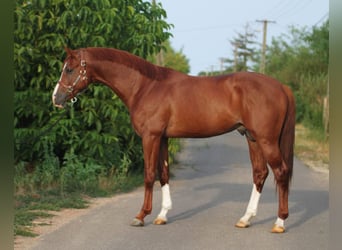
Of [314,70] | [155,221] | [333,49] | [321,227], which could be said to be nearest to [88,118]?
[155,221]

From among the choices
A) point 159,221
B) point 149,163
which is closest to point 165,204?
point 159,221

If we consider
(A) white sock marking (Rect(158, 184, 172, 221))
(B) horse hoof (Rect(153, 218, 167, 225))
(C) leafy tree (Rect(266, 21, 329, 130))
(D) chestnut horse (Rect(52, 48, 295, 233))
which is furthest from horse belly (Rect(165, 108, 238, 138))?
(C) leafy tree (Rect(266, 21, 329, 130))

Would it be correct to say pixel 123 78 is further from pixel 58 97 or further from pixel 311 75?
pixel 311 75

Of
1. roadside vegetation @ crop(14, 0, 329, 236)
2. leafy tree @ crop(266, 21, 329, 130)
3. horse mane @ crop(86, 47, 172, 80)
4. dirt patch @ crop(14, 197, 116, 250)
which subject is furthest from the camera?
leafy tree @ crop(266, 21, 329, 130)

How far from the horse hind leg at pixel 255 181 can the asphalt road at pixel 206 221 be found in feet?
0.43

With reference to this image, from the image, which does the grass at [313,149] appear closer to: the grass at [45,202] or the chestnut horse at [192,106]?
the grass at [45,202]

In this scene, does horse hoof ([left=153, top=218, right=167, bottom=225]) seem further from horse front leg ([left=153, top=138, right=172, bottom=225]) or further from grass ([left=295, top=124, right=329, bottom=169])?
grass ([left=295, top=124, right=329, bottom=169])

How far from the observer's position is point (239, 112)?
623cm

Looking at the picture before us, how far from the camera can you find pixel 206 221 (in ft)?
21.7

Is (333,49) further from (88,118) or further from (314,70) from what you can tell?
(314,70)

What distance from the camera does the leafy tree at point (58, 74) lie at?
29.5 feet

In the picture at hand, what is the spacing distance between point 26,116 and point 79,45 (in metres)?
1.59

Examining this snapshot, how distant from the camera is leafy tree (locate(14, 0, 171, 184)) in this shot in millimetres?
8984

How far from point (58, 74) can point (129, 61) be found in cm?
308
